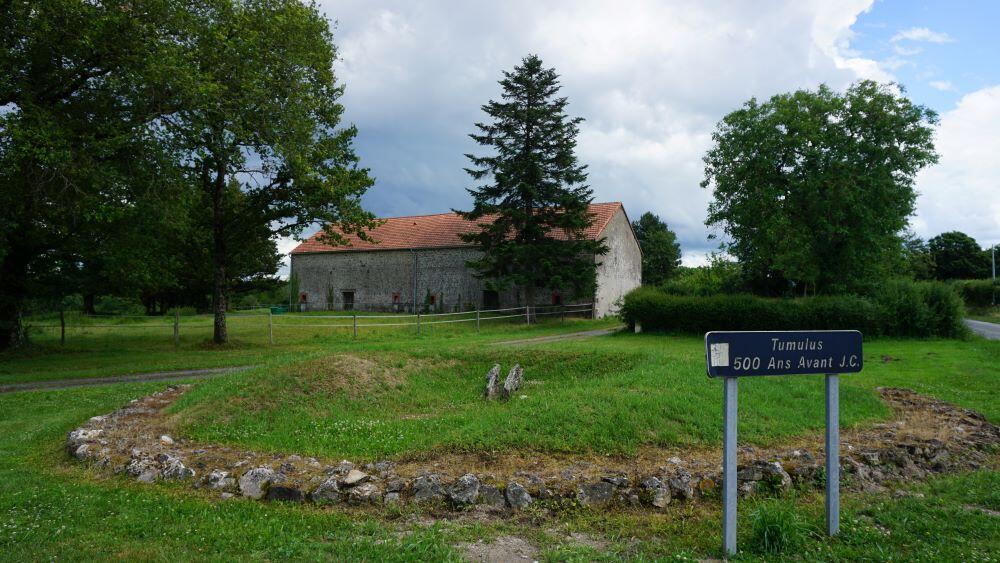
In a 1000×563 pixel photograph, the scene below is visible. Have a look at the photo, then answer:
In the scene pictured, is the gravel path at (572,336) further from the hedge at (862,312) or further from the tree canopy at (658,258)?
the tree canopy at (658,258)

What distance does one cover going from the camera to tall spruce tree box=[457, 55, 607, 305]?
3266cm

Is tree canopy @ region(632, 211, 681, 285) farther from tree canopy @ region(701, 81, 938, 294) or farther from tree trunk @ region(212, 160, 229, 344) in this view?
tree trunk @ region(212, 160, 229, 344)

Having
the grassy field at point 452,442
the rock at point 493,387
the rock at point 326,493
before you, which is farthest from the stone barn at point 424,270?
the rock at point 326,493

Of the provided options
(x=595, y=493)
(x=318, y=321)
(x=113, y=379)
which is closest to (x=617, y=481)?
(x=595, y=493)

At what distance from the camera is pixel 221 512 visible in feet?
19.5

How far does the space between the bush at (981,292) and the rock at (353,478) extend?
57476 millimetres

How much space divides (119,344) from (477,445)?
75.9ft

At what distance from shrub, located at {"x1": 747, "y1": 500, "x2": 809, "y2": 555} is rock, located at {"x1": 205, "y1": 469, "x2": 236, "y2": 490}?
553 centimetres

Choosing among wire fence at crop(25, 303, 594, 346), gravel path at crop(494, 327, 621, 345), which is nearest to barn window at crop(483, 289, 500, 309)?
wire fence at crop(25, 303, 594, 346)

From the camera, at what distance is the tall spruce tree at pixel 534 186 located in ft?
107

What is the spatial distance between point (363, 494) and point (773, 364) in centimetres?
431

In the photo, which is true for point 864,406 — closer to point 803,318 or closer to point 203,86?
point 803,318

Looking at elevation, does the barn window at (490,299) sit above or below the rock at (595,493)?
above

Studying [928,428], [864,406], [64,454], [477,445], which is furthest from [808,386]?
[64,454]
